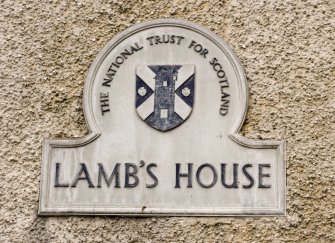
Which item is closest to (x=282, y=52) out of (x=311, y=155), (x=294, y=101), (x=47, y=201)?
(x=294, y=101)

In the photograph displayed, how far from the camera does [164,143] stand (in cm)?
345

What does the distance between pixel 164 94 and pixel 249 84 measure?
1.32ft

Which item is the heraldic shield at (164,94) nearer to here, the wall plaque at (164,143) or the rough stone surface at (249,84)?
the wall plaque at (164,143)

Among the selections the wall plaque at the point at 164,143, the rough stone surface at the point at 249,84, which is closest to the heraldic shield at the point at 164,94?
the wall plaque at the point at 164,143

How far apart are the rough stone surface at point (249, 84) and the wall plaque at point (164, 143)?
0.05m

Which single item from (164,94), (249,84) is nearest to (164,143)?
(164,94)

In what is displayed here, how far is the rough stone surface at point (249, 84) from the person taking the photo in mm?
3320

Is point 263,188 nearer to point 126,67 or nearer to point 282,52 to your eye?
point 282,52

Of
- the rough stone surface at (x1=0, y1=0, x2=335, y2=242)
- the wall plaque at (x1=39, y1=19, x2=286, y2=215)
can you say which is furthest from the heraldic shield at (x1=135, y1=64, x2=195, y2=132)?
the rough stone surface at (x1=0, y1=0, x2=335, y2=242)

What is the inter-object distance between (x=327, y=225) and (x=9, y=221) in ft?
4.76

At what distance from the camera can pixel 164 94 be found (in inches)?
138

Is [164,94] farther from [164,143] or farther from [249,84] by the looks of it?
[249,84]

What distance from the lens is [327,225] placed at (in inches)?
129

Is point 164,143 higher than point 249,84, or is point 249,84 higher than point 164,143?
point 249,84
